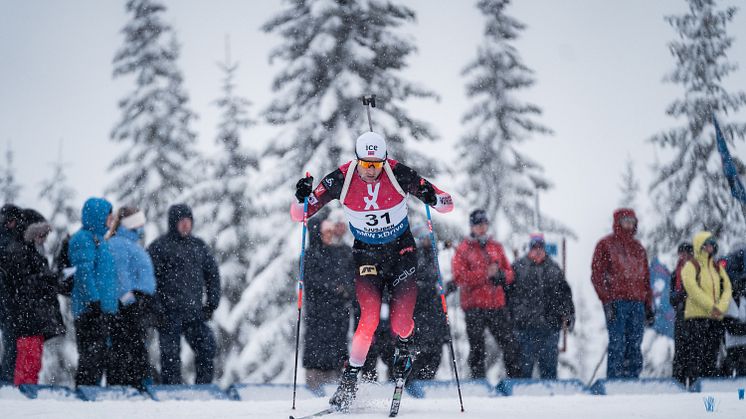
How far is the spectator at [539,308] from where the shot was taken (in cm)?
916

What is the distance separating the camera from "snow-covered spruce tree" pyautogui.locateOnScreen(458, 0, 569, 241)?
20.5m

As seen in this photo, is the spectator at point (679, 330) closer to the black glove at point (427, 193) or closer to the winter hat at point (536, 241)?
the winter hat at point (536, 241)

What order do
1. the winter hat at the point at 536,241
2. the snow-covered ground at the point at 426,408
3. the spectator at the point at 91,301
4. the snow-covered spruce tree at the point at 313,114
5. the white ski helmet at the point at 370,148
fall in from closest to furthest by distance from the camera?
the snow-covered ground at the point at 426,408 → the white ski helmet at the point at 370,148 → the spectator at the point at 91,301 → the winter hat at the point at 536,241 → the snow-covered spruce tree at the point at 313,114

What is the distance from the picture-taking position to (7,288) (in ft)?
24.5

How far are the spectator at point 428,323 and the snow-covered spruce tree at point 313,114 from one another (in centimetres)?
524

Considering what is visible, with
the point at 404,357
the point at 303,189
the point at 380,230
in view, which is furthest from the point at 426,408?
the point at 303,189

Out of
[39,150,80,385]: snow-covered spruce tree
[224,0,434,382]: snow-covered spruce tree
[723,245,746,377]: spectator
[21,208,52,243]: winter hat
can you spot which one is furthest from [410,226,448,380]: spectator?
[39,150,80,385]: snow-covered spruce tree

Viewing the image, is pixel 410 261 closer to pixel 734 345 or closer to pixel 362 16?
pixel 734 345

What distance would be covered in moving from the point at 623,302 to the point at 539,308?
38.0 inches

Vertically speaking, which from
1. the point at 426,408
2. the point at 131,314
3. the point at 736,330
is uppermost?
the point at 736,330

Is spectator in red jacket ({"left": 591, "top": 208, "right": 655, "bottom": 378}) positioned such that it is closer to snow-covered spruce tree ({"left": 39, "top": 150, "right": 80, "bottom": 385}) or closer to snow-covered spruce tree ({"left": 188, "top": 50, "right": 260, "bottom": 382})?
snow-covered spruce tree ({"left": 188, "top": 50, "right": 260, "bottom": 382})

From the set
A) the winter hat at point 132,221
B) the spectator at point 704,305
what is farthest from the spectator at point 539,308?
the winter hat at point 132,221

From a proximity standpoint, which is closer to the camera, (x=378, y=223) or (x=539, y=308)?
(x=378, y=223)

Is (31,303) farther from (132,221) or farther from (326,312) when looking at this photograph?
(326,312)
